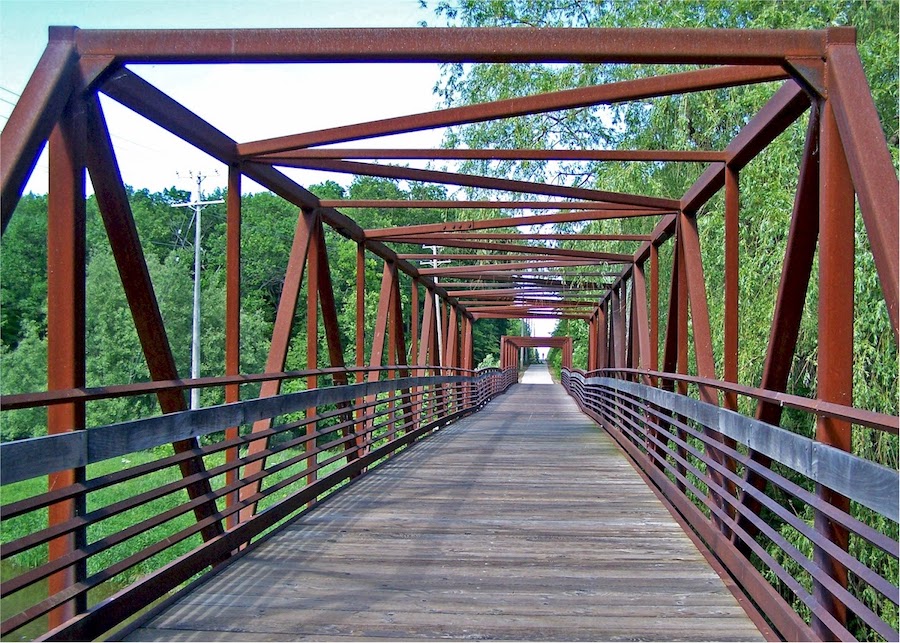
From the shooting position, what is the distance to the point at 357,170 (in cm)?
701

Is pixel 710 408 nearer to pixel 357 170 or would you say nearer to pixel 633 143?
pixel 357 170

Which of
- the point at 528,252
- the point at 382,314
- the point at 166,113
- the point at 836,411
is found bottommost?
the point at 836,411

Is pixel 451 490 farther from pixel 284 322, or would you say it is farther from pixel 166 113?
pixel 166 113

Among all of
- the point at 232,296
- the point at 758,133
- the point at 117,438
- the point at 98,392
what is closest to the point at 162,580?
the point at 117,438

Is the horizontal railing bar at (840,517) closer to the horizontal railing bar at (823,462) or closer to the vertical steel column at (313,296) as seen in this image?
the horizontal railing bar at (823,462)

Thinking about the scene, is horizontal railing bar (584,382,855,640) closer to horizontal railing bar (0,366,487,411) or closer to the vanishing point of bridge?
the vanishing point of bridge

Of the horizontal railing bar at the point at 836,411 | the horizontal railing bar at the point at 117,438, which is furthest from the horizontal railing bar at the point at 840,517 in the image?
the horizontal railing bar at the point at 117,438

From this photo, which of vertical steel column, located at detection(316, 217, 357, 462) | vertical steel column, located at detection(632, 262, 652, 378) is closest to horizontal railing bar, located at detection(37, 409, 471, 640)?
vertical steel column, located at detection(316, 217, 357, 462)

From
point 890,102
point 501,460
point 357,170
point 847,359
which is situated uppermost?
point 890,102

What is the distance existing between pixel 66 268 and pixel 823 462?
10.1ft

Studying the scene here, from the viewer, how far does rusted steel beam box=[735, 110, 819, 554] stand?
13.0 feet

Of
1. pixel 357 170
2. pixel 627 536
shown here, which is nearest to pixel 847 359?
pixel 627 536

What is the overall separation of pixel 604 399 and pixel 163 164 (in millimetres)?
28233

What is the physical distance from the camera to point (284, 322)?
21.0ft
